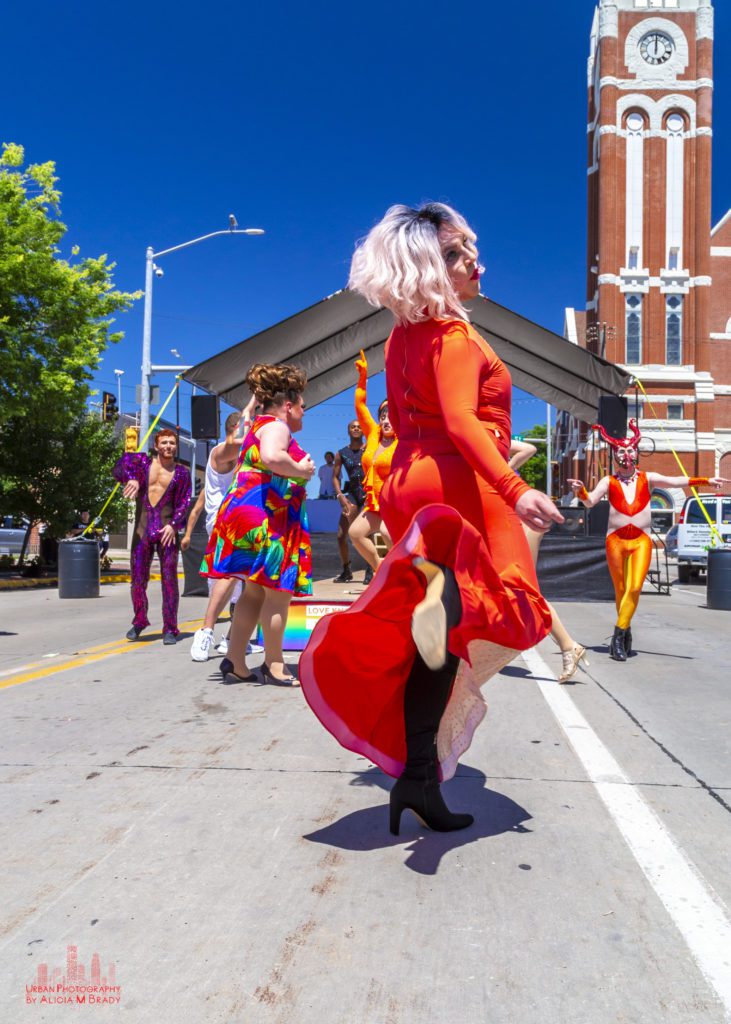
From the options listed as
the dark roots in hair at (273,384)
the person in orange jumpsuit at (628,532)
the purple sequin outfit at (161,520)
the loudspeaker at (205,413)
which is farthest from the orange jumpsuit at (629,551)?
the loudspeaker at (205,413)

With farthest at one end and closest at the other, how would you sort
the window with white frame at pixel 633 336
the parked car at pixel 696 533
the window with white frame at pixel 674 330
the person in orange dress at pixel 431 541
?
the window with white frame at pixel 633 336, the window with white frame at pixel 674 330, the parked car at pixel 696 533, the person in orange dress at pixel 431 541

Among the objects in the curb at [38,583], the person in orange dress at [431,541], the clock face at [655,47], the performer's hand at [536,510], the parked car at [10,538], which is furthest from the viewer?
the clock face at [655,47]

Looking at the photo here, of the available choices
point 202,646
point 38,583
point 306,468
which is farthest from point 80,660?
A: point 38,583

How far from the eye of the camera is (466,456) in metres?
2.53

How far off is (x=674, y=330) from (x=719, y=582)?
40807 millimetres

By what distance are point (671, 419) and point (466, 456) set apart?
5159cm

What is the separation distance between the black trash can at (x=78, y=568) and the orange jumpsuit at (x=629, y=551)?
33.1ft

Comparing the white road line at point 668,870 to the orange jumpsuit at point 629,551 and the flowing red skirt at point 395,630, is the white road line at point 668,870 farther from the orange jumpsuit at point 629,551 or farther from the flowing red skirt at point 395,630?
the orange jumpsuit at point 629,551

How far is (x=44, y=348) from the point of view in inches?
756

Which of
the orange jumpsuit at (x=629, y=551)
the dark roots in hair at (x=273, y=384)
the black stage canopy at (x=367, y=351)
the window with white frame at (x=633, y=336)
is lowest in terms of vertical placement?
the orange jumpsuit at (x=629, y=551)

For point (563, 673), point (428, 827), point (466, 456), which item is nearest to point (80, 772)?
point (428, 827)

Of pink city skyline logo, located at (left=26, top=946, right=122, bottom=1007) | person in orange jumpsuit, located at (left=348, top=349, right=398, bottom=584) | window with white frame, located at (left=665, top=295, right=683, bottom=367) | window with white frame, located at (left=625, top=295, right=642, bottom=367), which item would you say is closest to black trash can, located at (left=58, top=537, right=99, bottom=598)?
person in orange jumpsuit, located at (left=348, top=349, right=398, bottom=584)

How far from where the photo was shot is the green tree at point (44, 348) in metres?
18.5

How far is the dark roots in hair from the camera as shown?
17.0ft
